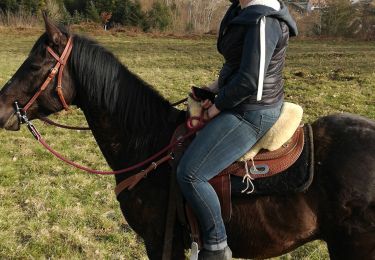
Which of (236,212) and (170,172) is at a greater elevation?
(170,172)

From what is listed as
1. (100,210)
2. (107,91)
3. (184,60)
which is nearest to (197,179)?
(107,91)

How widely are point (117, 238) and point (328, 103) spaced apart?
28.5ft

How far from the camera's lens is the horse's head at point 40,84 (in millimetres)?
3275

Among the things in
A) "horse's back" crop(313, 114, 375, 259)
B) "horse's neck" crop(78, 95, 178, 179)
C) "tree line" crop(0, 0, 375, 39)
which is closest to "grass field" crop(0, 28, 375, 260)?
"horse's neck" crop(78, 95, 178, 179)

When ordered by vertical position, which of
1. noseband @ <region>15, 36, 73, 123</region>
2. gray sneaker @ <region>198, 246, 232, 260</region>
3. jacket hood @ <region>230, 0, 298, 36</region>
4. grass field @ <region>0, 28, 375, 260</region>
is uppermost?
jacket hood @ <region>230, 0, 298, 36</region>

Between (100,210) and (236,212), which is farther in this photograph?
(100,210)

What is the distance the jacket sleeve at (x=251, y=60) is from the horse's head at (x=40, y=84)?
143 cm

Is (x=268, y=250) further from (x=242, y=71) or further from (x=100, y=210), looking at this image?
(x=100, y=210)

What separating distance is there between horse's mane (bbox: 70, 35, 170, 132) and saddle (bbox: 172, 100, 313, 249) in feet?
2.58

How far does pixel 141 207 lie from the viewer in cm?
340

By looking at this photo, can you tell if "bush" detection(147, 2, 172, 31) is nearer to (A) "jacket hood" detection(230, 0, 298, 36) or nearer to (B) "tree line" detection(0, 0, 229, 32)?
(B) "tree line" detection(0, 0, 229, 32)

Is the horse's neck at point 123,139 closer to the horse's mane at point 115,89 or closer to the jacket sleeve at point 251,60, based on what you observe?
the horse's mane at point 115,89

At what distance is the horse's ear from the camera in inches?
125

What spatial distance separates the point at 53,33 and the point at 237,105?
5.25ft
